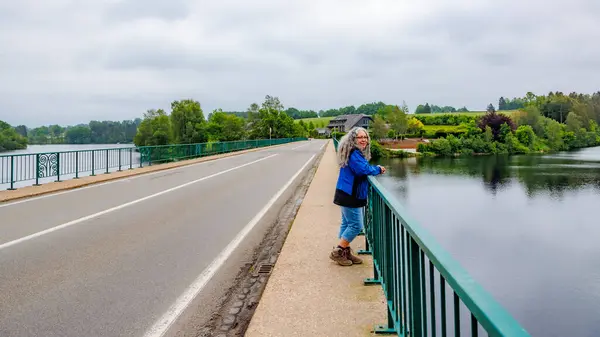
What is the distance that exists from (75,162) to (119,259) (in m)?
13.2

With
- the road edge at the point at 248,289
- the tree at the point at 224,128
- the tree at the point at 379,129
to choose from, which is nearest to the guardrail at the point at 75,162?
the road edge at the point at 248,289

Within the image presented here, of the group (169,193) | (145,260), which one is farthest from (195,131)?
(145,260)

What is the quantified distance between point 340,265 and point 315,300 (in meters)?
1.13

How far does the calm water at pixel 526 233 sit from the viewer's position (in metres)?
25.8

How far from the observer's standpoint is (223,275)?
5426 millimetres

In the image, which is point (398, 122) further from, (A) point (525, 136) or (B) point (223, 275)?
(B) point (223, 275)

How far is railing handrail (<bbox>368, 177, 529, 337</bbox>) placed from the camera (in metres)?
1.29

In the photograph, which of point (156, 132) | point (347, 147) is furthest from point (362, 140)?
point (156, 132)

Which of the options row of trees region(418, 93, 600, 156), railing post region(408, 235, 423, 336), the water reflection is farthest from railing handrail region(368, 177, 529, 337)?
row of trees region(418, 93, 600, 156)

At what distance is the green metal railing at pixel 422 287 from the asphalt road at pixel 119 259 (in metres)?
1.90

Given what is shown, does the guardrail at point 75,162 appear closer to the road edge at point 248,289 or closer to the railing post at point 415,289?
the road edge at point 248,289

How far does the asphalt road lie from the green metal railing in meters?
1.90

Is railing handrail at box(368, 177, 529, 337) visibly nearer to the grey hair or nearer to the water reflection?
the grey hair

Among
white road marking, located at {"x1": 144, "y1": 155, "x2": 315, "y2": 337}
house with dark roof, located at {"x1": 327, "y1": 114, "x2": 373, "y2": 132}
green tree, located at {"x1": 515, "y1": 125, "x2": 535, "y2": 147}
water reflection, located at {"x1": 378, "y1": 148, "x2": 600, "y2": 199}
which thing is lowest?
water reflection, located at {"x1": 378, "y1": 148, "x2": 600, "y2": 199}
